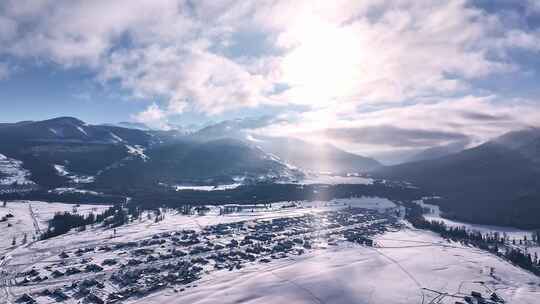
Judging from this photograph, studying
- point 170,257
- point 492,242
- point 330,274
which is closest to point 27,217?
point 170,257

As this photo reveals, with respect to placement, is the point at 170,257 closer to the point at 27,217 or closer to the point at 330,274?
the point at 330,274

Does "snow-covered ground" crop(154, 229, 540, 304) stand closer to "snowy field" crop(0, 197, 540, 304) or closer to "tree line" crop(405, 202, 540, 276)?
"snowy field" crop(0, 197, 540, 304)

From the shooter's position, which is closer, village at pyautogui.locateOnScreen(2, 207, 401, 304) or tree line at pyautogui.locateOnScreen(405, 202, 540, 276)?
village at pyautogui.locateOnScreen(2, 207, 401, 304)

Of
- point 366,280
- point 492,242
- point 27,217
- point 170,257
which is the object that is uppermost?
point 27,217

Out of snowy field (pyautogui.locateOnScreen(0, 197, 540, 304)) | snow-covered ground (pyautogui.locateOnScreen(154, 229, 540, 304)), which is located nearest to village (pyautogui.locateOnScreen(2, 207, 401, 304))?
snowy field (pyautogui.locateOnScreen(0, 197, 540, 304))

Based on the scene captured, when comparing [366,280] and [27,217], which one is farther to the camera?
[27,217]

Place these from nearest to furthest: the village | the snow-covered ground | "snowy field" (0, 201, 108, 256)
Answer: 1. the snow-covered ground
2. the village
3. "snowy field" (0, 201, 108, 256)
